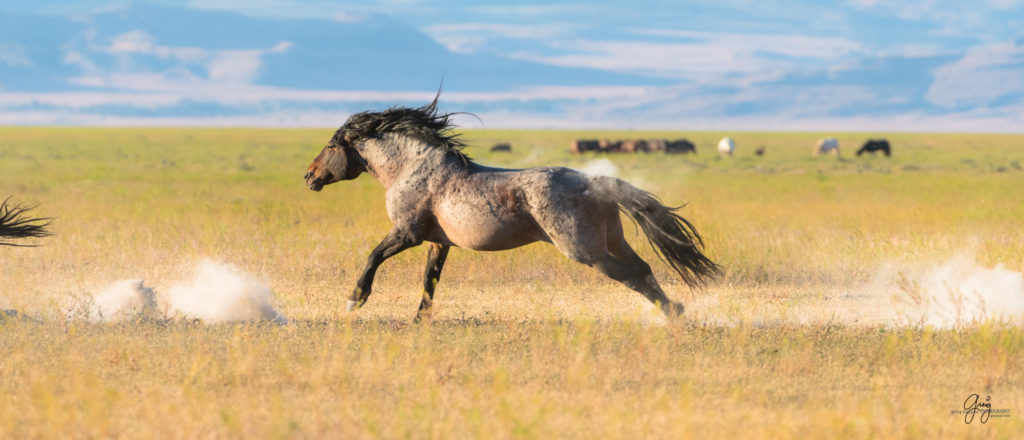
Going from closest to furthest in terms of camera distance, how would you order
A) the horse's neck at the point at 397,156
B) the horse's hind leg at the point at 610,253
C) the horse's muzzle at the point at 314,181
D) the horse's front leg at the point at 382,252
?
the horse's hind leg at the point at 610,253 < the horse's front leg at the point at 382,252 < the horse's neck at the point at 397,156 < the horse's muzzle at the point at 314,181

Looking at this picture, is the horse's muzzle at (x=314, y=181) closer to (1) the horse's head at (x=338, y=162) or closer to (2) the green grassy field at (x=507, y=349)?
(1) the horse's head at (x=338, y=162)

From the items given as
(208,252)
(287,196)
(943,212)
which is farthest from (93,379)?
(287,196)

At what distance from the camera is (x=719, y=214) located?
2239 centimetres

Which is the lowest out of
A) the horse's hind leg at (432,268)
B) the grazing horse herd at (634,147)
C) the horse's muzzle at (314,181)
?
the grazing horse herd at (634,147)

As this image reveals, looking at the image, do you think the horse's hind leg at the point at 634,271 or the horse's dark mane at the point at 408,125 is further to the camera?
the horse's dark mane at the point at 408,125

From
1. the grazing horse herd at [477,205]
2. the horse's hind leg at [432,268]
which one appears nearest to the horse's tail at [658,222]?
the grazing horse herd at [477,205]

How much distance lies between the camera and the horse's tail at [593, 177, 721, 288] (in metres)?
8.90

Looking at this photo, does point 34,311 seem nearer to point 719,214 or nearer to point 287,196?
point 719,214

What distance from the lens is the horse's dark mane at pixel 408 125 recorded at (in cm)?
934

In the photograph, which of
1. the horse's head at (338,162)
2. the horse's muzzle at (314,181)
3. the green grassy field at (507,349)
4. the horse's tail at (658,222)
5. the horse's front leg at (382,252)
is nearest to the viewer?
the green grassy field at (507,349)

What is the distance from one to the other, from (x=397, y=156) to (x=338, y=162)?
620 mm

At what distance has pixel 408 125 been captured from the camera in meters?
9.43

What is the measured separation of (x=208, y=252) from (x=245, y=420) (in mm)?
8690

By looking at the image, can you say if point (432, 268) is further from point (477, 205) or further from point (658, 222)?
point (658, 222)
